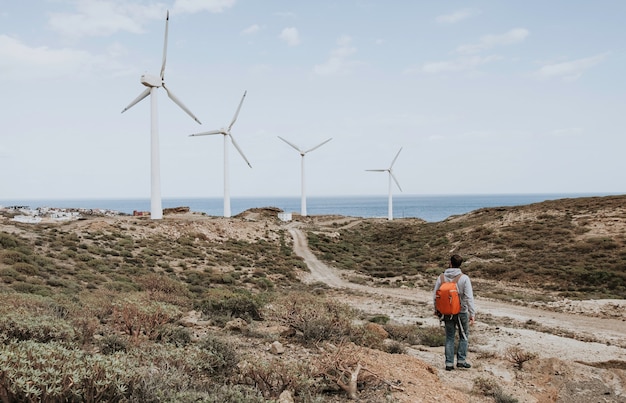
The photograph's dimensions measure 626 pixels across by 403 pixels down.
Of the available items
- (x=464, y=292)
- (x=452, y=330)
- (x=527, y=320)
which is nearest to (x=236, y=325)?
(x=452, y=330)

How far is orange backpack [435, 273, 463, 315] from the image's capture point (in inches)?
386

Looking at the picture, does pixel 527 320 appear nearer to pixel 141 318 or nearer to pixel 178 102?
pixel 141 318

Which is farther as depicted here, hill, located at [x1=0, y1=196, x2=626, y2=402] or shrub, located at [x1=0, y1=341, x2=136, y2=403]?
hill, located at [x1=0, y1=196, x2=626, y2=402]

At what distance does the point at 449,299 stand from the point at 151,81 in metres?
52.5

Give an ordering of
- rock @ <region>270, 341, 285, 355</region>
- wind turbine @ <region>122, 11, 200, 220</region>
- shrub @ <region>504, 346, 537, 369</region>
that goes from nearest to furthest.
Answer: rock @ <region>270, 341, 285, 355</region>
shrub @ <region>504, 346, 537, 369</region>
wind turbine @ <region>122, 11, 200, 220</region>

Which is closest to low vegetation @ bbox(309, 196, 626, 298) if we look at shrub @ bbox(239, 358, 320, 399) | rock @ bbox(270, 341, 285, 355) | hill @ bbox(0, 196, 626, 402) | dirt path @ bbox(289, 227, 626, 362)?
hill @ bbox(0, 196, 626, 402)

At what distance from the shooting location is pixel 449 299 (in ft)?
32.3

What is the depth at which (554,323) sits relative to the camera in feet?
64.7

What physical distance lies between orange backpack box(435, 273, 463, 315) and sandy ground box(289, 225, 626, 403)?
1460 millimetres

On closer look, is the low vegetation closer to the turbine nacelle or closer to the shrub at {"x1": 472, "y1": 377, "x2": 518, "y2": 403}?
the shrub at {"x1": 472, "y1": 377, "x2": 518, "y2": 403}

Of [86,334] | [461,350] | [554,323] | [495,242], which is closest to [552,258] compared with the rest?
[495,242]

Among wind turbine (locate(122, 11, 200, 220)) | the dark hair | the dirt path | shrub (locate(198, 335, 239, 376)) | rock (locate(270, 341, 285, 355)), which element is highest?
wind turbine (locate(122, 11, 200, 220))

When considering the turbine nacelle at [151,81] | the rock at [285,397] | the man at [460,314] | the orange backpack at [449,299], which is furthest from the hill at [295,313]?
the turbine nacelle at [151,81]

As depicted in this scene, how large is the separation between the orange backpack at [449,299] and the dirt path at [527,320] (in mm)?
5084
